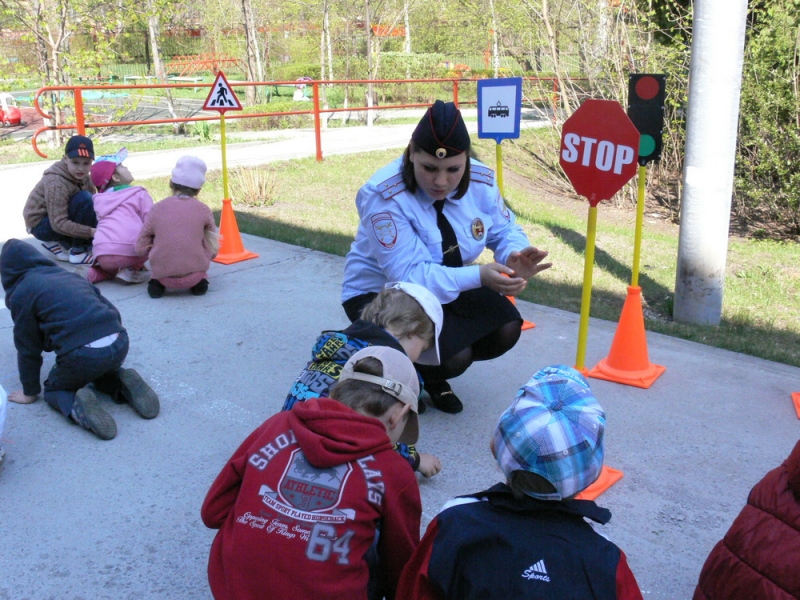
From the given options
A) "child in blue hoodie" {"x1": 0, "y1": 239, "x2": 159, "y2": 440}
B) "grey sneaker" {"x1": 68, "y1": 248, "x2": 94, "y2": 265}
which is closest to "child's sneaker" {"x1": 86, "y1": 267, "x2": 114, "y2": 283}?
"grey sneaker" {"x1": 68, "y1": 248, "x2": 94, "y2": 265}

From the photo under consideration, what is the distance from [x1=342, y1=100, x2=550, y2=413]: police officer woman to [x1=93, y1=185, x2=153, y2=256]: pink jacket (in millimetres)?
2624

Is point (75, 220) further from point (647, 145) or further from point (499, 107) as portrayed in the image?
point (647, 145)

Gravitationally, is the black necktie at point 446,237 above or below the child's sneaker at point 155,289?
above

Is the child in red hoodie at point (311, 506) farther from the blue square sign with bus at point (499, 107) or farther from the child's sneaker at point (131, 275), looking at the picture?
the child's sneaker at point (131, 275)

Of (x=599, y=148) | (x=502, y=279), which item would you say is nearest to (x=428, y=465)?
(x=502, y=279)

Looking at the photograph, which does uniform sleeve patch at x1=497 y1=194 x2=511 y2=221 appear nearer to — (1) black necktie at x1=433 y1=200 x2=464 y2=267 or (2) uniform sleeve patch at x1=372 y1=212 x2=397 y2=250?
(1) black necktie at x1=433 y1=200 x2=464 y2=267

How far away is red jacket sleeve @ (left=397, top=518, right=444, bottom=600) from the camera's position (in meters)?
1.82

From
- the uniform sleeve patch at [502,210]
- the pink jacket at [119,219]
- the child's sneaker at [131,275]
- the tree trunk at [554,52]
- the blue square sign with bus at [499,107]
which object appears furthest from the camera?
the tree trunk at [554,52]

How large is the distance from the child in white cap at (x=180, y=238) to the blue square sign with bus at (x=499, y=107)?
2092 mm

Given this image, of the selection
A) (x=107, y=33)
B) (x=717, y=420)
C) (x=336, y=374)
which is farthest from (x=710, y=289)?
(x=107, y=33)

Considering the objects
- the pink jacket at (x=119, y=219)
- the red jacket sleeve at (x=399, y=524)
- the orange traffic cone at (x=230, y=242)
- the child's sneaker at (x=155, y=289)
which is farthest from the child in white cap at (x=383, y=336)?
the orange traffic cone at (x=230, y=242)

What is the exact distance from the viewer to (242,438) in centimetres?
353

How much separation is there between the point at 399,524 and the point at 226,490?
499 millimetres

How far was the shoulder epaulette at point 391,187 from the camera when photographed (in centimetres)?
352
